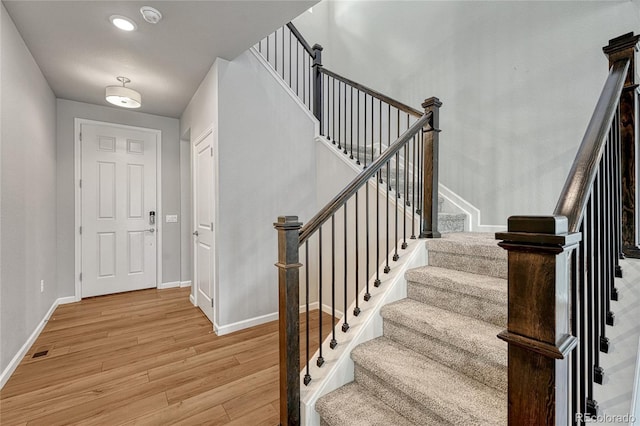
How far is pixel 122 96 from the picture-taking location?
121 inches

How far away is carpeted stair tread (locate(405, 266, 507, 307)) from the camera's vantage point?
61.4 inches

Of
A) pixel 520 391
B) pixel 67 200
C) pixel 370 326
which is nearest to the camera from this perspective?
pixel 520 391

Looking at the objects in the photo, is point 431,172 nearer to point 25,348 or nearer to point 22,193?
point 22,193

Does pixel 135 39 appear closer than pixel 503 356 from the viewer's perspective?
No

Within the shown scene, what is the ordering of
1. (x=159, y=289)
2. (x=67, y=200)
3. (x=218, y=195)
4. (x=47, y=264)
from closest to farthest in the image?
(x=218, y=195)
(x=47, y=264)
(x=67, y=200)
(x=159, y=289)

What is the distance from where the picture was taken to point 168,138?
4.48 m

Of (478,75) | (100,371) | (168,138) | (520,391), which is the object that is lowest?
(100,371)

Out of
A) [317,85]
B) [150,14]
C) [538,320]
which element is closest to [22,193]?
[150,14]

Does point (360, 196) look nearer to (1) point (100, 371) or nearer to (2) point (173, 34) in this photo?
(2) point (173, 34)

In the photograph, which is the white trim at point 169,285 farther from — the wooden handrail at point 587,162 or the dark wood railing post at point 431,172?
the wooden handrail at point 587,162

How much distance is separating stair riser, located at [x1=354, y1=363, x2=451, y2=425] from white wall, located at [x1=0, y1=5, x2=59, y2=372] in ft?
7.98

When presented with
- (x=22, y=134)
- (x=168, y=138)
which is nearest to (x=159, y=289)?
(x=168, y=138)

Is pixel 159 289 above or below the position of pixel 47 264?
below

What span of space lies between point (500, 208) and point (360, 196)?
134 cm
